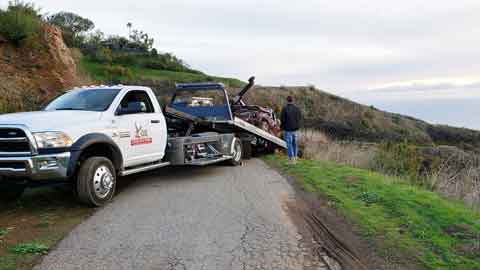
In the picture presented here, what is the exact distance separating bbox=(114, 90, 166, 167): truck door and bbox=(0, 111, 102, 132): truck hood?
0.67 metres

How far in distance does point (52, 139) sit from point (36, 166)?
462mm

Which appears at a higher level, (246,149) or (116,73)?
(116,73)

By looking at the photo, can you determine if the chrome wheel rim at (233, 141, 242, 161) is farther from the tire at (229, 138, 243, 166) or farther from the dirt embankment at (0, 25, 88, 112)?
the dirt embankment at (0, 25, 88, 112)

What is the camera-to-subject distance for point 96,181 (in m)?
7.34

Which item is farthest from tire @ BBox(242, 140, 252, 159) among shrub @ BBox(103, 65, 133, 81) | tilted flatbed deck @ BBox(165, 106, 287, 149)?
shrub @ BBox(103, 65, 133, 81)

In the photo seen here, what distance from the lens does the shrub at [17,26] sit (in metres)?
16.7

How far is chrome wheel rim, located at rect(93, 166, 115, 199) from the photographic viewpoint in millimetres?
7344

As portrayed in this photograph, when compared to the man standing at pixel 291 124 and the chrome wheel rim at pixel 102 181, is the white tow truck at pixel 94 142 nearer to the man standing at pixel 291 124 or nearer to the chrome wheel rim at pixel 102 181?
the chrome wheel rim at pixel 102 181

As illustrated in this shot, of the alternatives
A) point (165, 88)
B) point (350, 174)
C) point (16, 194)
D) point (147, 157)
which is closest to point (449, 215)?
point (350, 174)

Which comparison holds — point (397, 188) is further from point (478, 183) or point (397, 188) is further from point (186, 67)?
point (186, 67)

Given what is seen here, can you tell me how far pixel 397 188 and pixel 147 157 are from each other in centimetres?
519

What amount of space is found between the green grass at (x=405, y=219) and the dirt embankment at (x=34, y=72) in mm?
10354

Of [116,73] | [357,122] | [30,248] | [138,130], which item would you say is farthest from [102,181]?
[357,122]

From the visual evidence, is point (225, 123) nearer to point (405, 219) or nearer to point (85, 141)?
point (85, 141)
